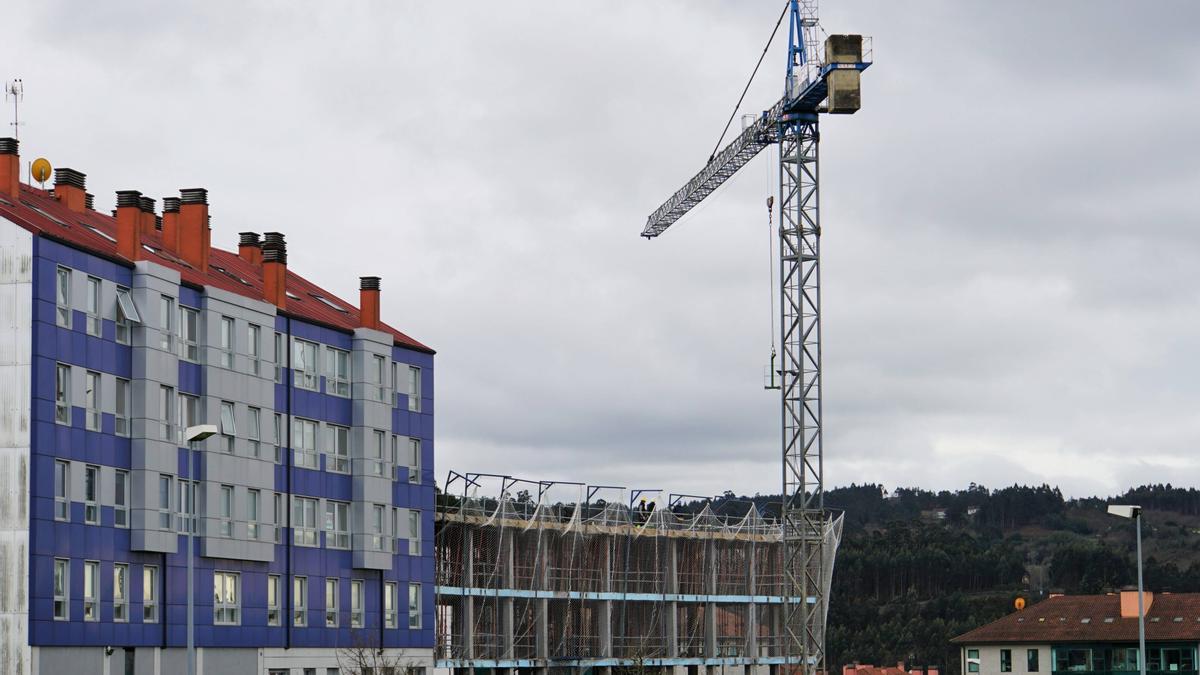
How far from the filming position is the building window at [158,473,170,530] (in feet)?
216

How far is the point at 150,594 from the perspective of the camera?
6619 centimetres

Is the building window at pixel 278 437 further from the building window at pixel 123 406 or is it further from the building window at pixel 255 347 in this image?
the building window at pixel 123 406

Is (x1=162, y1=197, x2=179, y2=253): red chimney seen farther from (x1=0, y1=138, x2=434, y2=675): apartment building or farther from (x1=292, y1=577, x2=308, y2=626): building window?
(x1=292, y1=577, x2=308, y2=626): building window

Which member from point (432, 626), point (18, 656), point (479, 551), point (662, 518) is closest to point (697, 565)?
point (662, 518)

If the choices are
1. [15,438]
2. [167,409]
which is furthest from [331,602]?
[15,438]

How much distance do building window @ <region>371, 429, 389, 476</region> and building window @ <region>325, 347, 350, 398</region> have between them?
2.49 metres

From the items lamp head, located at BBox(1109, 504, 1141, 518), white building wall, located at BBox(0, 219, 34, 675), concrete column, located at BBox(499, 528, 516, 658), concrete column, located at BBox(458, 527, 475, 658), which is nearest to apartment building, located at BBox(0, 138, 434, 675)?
white building wall, located at BBox(0, 219, 34, 675)

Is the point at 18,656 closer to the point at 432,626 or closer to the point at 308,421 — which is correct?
the point at 308,421

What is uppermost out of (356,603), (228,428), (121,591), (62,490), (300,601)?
(228,428)

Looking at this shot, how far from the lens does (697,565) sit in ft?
361

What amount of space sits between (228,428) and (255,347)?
3967 mm

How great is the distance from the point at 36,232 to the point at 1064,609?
91201 mm

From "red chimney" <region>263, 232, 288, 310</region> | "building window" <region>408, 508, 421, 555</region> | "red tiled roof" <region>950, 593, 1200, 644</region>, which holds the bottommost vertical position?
"red tiled roof" <region>950, 593, 1200, 644</region>

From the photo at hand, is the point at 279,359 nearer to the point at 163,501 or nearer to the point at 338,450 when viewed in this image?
the point at 338,450
